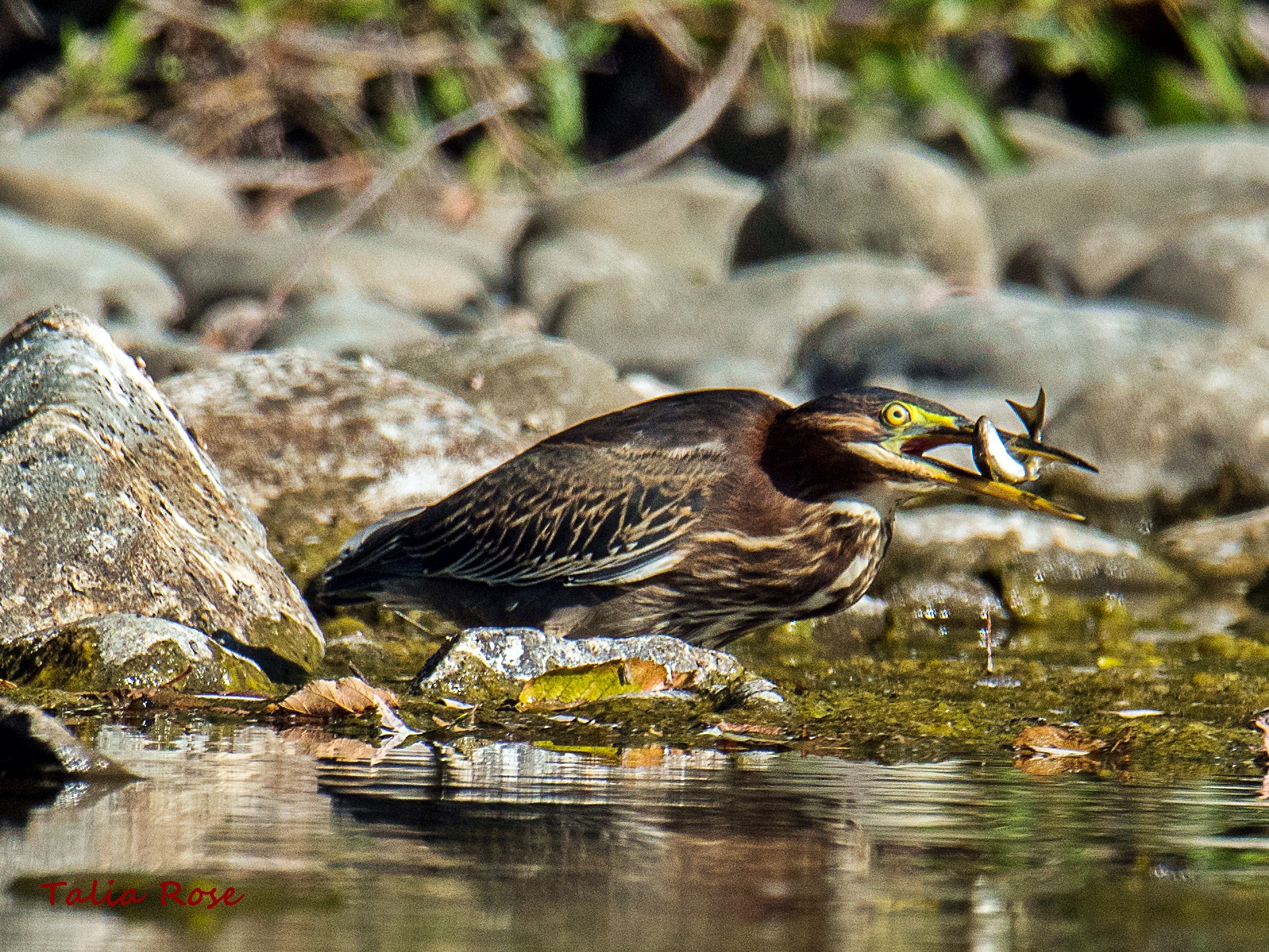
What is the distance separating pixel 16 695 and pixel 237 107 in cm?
1140

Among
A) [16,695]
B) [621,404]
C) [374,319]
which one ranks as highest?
[374,319]

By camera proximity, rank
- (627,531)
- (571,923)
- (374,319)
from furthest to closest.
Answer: (374,319) → (627,531) → (571,923)

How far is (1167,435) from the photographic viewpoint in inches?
349

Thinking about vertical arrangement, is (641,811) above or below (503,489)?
below

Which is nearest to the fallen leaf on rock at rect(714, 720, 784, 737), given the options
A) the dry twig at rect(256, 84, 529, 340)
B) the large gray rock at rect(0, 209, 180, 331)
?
the dry twig at rect(256, 84, 529, 340)

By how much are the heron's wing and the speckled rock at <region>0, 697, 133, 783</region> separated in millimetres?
1769

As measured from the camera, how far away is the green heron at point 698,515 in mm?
4691

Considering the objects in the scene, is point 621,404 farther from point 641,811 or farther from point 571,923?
point 571,923

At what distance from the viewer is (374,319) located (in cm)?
1042

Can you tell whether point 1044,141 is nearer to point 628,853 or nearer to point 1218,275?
point 1218,275

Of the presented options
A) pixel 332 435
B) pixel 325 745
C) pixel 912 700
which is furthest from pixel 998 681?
pixel 332 435

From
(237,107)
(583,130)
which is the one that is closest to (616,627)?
(237,107)
